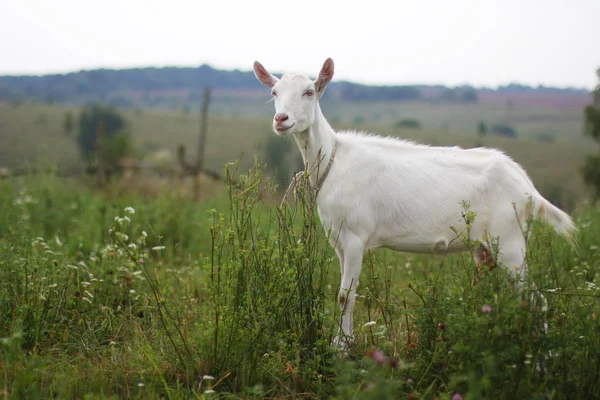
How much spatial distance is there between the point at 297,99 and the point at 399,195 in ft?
4.13

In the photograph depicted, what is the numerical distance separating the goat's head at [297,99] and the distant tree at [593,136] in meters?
19.5

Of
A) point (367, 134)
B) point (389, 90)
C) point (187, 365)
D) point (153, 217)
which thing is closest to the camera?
point (187, 365)

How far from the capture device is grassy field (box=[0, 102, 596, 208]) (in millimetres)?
56281

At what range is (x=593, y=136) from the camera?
21781 millimetres

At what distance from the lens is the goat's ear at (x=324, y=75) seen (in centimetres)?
507

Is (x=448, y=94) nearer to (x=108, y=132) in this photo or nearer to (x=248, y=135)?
(x=248, y=135)

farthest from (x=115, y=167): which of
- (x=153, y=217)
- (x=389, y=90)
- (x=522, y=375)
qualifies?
(x=389, y=90)

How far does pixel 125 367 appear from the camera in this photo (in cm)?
396

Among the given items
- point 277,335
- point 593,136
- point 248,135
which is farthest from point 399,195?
point 248,135

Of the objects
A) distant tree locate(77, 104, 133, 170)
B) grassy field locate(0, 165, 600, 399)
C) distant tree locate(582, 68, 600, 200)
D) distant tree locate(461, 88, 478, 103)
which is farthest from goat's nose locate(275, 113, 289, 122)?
distant tree locate(461, 88, 478, 103)

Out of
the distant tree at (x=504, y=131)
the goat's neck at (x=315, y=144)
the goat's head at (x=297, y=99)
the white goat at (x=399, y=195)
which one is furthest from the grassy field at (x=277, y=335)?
the distant tree at (x=504, y=131)

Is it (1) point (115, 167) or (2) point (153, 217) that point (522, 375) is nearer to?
(2) point (153, 217)

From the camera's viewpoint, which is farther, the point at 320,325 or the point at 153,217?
the point at 153,217

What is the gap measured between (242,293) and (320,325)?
63 centimetres
